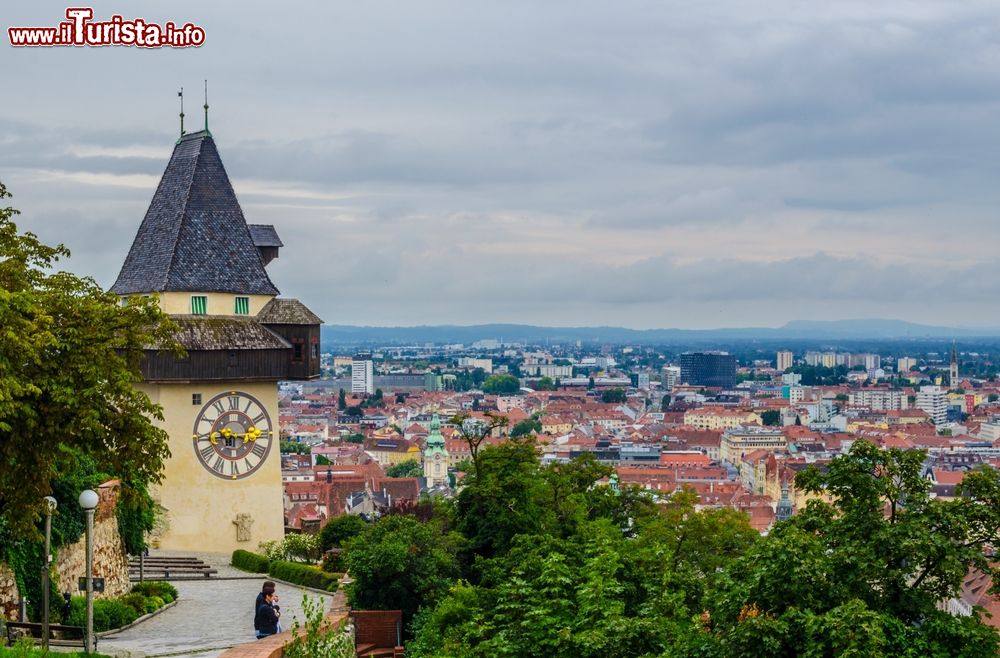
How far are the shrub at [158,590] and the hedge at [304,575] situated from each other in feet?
8.02

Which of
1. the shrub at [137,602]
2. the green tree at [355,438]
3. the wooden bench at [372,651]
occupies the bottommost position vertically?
the green tree at [355,438]

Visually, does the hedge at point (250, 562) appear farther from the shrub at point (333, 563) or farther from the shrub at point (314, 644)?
the shrub at point (314, 644)

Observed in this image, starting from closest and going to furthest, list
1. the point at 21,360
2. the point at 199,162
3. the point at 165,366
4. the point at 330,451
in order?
the point at 21,360, the point at 165,366, the point at 199,162, the point at 330,451

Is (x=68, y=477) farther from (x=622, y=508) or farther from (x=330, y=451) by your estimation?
(x=330, y=451)

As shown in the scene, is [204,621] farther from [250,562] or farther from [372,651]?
[250,562]

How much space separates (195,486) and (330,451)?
12833 centimetres

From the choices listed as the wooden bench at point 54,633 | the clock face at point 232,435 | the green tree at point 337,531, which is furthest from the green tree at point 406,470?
the wooden bench at point 54,633

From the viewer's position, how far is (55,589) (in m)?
18.4

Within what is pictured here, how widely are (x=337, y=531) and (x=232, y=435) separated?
302 cm

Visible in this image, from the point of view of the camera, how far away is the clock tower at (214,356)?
87.9 feet

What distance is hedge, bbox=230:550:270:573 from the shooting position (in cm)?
2572

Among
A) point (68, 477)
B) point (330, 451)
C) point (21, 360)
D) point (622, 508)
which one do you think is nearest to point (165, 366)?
point (68, 477)

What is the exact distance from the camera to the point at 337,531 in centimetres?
2606

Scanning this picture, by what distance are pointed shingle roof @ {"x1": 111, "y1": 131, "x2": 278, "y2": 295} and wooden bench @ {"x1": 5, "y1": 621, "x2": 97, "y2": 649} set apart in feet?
36.0
